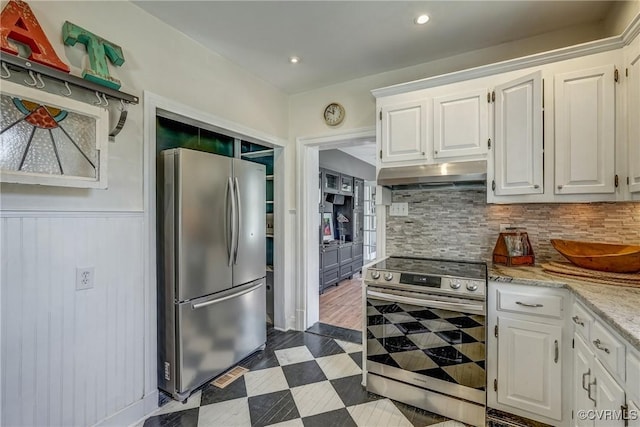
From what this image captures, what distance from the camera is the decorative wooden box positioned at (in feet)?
7.03

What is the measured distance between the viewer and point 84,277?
5.34 feet

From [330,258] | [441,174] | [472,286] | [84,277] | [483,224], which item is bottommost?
[330,258]

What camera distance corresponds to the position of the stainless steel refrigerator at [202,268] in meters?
2.06

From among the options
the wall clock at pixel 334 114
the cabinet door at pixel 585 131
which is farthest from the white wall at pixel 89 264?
the cabinet door at pixel 585 131

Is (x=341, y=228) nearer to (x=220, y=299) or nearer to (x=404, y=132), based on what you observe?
(x=404, y=132)

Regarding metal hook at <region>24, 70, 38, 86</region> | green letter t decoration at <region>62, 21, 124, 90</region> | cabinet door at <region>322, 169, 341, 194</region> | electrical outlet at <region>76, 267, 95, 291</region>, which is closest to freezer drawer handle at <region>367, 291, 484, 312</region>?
electrical outlet at <region>76, 267, 95, 291</region>

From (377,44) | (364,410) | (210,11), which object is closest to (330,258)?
(364,410)

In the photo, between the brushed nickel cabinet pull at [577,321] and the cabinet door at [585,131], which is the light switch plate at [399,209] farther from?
the brushed nickel cabinet pull at [577,321]

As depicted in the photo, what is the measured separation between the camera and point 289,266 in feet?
10.9

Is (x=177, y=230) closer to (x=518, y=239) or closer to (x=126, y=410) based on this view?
(x=126, y=410)

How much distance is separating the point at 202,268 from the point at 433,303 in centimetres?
164

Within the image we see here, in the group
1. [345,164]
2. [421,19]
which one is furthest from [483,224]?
[345,164]

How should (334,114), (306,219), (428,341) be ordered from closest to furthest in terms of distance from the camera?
1. (428,341)
2. (334,114)
3. (306,219)

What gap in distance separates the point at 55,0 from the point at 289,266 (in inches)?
106
